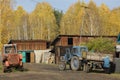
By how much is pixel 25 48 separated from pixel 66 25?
29147 mm

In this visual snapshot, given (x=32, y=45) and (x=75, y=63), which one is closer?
(x=75, y=63)

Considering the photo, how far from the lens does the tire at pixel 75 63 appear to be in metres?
40.4

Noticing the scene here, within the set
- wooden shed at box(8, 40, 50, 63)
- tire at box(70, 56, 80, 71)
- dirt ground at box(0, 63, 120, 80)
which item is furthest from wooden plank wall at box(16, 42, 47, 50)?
dirt ground at box(0, 63, 120, 80)

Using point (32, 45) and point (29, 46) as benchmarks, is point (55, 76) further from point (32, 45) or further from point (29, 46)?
point (32, 45)

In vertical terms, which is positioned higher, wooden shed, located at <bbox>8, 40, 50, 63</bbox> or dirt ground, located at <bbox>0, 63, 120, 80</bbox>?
wooden shed, located at <bbox>8, 40, 50, 63</bbox>

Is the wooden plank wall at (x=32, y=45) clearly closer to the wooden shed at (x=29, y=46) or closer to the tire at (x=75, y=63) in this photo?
the wooden shed at (x=29, y=46)

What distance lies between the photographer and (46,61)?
75.7m

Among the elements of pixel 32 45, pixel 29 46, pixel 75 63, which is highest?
pixel 32 45

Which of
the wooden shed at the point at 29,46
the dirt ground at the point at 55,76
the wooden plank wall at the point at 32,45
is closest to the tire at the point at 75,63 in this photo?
the dirt ground at the point at 55,76

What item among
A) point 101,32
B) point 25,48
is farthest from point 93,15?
point 25,48

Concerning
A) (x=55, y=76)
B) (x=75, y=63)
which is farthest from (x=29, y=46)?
(x=55, y=76)

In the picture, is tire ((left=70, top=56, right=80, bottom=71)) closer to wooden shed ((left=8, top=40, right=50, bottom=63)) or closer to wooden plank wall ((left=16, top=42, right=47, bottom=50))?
wooden shed ((left=8, top=40, right=50, bottom=63))

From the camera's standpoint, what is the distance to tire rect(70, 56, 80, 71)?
40406mm

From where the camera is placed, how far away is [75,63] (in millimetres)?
40750
